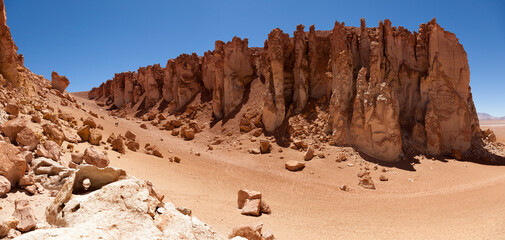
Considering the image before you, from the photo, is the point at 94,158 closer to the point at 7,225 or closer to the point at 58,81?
the point at 7,225

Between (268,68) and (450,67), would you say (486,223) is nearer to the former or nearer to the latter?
(450,67)

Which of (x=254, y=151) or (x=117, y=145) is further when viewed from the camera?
(x=254, y=151)

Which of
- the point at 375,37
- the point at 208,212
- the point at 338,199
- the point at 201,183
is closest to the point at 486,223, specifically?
the point at 338,199

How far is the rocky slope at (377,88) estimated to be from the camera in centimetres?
1838

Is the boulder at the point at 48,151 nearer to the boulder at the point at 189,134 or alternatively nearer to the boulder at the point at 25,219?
the boulder at the point at 25,219

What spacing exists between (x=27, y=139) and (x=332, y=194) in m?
11.8

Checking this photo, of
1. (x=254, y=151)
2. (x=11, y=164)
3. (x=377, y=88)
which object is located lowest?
(x=254, y=151)

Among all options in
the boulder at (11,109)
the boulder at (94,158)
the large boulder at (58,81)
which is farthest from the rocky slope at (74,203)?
the large boulder at (58,81)

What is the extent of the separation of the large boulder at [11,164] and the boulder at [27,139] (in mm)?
1607

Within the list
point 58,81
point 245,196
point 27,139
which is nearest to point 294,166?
point 245,196

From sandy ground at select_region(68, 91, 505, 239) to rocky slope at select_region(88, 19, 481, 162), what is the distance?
2.08 meters

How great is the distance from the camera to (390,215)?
9.91m

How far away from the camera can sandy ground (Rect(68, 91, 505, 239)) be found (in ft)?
27.2

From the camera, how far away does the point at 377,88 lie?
60.5 ft
